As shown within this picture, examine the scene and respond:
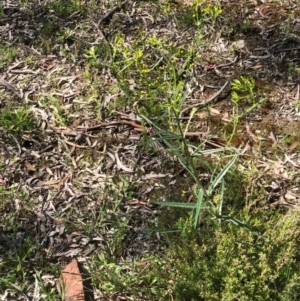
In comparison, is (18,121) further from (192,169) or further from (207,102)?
(192,169)

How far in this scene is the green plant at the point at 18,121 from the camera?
3.20 m

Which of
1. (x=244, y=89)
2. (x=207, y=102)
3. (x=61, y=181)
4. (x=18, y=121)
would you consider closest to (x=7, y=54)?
(x=18, y=121)

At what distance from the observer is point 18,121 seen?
321cm

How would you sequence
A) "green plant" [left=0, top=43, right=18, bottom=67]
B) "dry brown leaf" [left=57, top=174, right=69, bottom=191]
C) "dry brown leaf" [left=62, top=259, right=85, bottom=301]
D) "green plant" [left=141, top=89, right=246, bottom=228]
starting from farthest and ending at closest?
"green plant" [left=0, top=43, right=18, bottom=67]
"dry brown leaf" [left=57, top=174, right=69, bottom=191]
"dry brown leaf" [left=62, top=259, right=85, bottom=301]
"green plant" [left=141, top=89, right=246, bottom=228]

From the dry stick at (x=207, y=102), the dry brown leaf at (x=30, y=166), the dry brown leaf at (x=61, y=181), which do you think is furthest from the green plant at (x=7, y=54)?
the dry stick at (x=207, y=102)

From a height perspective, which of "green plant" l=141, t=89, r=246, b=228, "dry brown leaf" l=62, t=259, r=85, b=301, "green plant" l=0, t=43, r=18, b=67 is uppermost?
"green plant" l=141, t=89, r=246, b=228

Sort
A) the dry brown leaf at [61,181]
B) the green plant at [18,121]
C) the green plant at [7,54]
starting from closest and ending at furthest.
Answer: the dry brown leaf at [61,181]
the green plant at [18,121]
the green plant at [7,54]

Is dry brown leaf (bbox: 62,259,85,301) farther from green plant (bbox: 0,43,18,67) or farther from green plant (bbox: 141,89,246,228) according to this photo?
green plant (bbox: 0,43,18,67)

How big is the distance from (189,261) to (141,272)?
27 cm

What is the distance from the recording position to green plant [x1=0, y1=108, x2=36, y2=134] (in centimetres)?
320

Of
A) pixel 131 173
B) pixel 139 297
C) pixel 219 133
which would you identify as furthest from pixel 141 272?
pixel 219 133

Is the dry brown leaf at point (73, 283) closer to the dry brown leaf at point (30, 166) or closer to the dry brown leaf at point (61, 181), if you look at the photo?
the dry brown leaf at point (61, 181)

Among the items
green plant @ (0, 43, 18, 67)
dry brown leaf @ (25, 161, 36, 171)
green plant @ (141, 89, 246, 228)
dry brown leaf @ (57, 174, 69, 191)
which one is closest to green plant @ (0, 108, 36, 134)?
dry brown leaf @ (25, 161, 36, 171)

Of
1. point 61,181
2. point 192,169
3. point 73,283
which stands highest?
point 192,169
